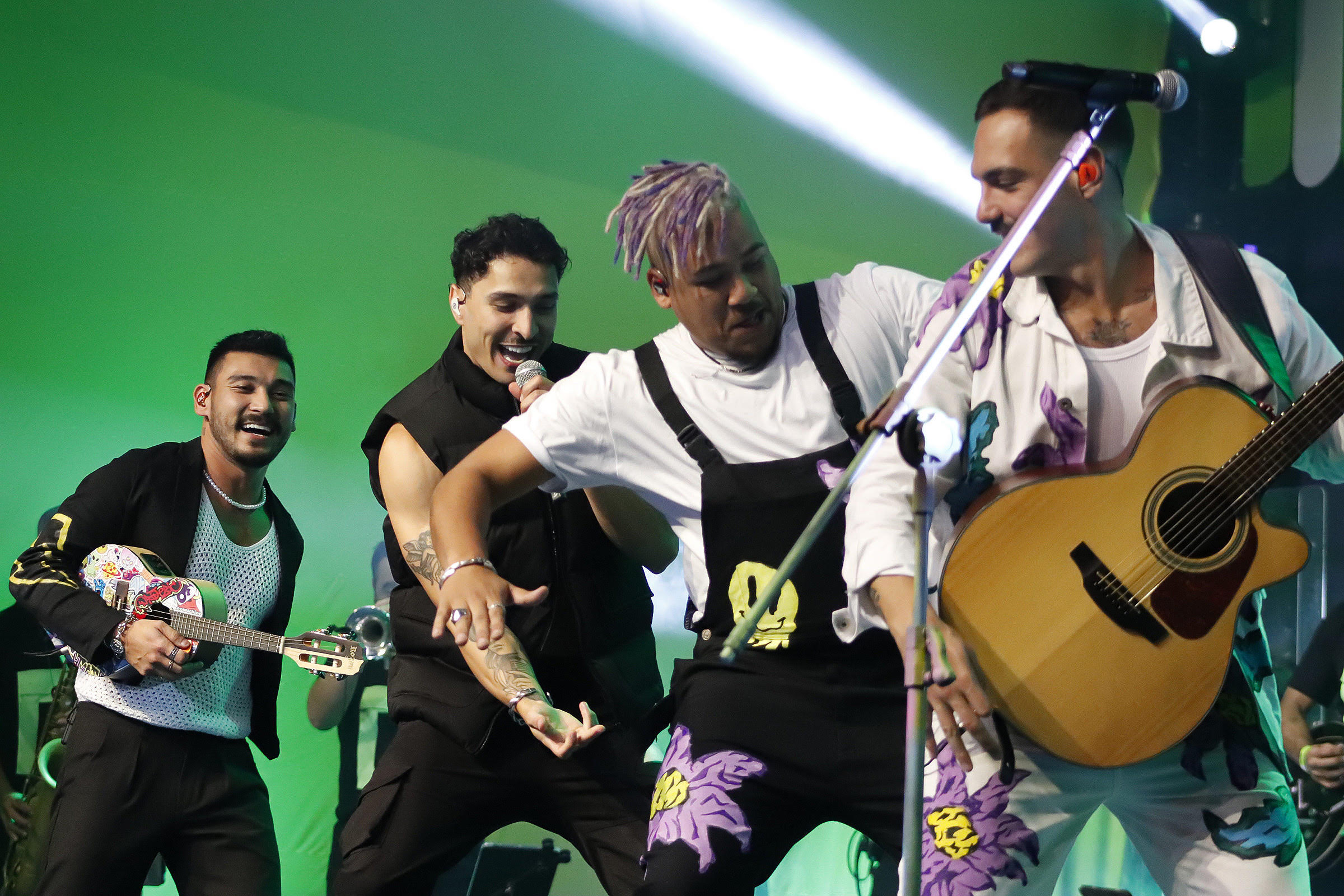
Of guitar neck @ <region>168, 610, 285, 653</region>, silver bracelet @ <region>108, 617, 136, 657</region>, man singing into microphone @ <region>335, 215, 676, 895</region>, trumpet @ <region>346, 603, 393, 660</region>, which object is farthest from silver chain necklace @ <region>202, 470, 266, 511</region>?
man singing into microphone @ <region>335, 215, 676, 895</region>

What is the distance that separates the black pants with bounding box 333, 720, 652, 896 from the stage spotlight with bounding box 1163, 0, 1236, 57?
13.5 ft

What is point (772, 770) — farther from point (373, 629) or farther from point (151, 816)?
point (373, 629)

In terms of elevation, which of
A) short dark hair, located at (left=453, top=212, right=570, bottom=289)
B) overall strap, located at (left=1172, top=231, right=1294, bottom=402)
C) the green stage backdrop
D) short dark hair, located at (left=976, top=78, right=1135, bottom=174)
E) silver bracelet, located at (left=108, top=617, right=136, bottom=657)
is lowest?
silver bracelet, located at (left=108, top=617, right=136, bottom=657)

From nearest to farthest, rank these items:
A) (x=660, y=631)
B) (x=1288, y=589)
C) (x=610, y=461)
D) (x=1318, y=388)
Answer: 1. (x=1318, y=388)
2. (x=610, y=461)
3. (x=1288, y=589)
4. (x=660, y=631)

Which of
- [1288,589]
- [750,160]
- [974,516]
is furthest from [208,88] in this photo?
[1288,589]

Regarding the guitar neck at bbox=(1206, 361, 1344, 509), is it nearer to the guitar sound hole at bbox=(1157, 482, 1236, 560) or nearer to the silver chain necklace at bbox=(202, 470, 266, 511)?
the guitar sound hole at bbox=(1157, 482, 1236, 560)

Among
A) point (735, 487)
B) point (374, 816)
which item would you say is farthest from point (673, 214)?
point (374, 816)

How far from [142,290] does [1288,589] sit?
5.17 meters

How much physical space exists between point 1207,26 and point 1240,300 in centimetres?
388

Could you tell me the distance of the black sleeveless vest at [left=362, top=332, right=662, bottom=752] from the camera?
330cm

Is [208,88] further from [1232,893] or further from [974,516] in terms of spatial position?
[1232,893]

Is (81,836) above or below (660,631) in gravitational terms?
below

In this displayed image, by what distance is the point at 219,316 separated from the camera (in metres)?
5.75

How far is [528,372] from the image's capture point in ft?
10.5
